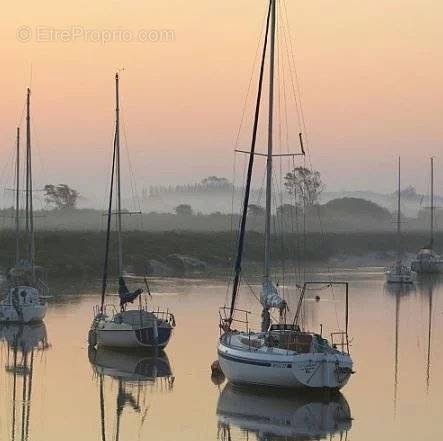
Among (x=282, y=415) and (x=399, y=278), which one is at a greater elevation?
(x=399, y=278)

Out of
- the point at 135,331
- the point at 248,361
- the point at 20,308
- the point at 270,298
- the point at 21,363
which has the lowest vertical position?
the point at 21,363

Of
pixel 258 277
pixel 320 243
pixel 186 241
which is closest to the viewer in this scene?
pixel 258 277

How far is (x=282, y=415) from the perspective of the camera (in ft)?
126

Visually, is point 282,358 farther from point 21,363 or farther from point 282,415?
point 21,363

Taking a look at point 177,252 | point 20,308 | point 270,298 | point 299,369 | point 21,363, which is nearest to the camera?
point 299,369

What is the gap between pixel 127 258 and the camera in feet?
399

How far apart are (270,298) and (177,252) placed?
90654 millimetres

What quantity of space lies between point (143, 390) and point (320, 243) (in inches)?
4815

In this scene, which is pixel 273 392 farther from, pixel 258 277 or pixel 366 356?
pixel 258 277

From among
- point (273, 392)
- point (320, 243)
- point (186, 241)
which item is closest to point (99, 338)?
point (273, 392)

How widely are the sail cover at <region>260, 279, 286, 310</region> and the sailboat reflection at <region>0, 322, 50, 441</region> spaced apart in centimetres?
845

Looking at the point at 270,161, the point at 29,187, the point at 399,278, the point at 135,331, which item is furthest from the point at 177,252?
the point at 270,161

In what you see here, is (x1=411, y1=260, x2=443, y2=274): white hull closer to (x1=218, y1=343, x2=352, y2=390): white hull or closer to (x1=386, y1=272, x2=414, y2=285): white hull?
(x1=386, y1=272, x2=414, y2=285): white hull

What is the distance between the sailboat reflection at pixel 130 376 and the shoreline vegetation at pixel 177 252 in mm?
41547
